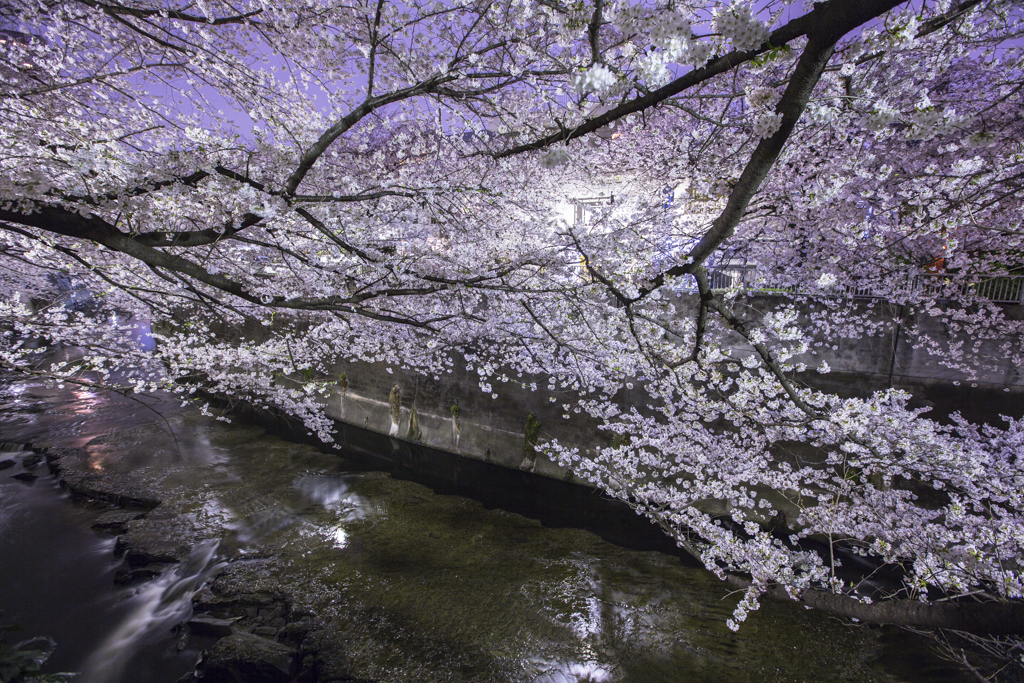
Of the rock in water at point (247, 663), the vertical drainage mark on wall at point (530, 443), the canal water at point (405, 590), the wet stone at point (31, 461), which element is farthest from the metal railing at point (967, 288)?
the wet stone at point (31, 461)

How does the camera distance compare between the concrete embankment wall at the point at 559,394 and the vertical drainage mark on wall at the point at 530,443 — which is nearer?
the concrete embankment wall at the point at 559,394

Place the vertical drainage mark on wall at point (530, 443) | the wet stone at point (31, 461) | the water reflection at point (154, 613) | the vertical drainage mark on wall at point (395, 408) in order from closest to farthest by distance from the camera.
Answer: the water reflection at point (154, 613), the wet stone at point (31, 461), the vertical drainage mark on wall at point (530, 443), the vertical drainage mark on wall at point (395, 408)

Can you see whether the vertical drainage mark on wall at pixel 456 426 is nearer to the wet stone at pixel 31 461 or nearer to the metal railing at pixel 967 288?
the metal railing at pixel 967 288

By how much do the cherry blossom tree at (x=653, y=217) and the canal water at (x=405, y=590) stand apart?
101 cm

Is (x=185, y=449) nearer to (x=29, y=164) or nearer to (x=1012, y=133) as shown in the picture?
(x=29, y=164)

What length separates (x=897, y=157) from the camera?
29.2ft

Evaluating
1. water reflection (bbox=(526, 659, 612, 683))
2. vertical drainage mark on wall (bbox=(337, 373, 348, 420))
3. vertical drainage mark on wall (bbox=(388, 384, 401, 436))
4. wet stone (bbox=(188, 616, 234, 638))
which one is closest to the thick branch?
water reflection (bbox=(526, 659, 612, 683))

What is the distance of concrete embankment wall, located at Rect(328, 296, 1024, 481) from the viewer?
29.2ft

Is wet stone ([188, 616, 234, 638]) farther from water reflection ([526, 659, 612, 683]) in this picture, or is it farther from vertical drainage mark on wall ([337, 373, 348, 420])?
vertical drainage mark on wall ([337, 373, 348, 420])

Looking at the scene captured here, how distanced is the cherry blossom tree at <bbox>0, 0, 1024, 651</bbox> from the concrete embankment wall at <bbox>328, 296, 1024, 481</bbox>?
352mm

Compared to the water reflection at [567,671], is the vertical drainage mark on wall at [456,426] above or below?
above

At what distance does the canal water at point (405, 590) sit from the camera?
21.7ft

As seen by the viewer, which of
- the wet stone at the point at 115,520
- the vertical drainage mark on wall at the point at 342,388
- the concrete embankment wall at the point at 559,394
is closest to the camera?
the concrete embankment wall at the point at 559,394

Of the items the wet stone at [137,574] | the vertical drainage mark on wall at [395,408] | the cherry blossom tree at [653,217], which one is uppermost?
the cherry blossom tree at [653,217]
